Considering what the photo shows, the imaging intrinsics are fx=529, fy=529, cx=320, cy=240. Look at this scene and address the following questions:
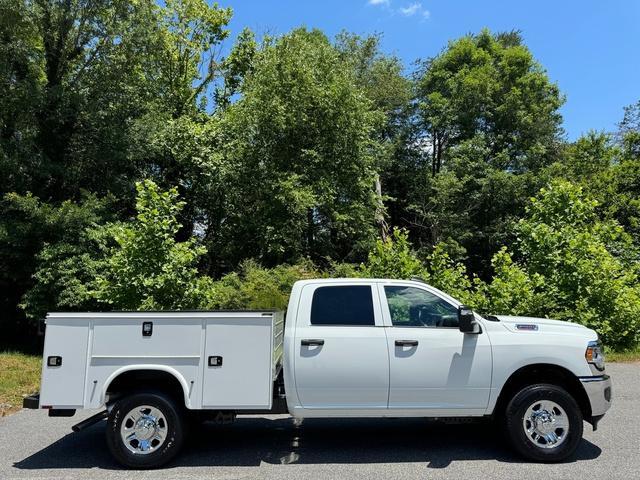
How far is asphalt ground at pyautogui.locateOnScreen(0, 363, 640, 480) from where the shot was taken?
5488 millimetres

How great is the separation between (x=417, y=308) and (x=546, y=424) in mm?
1845

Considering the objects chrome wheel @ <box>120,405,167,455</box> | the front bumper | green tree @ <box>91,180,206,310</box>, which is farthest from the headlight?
green tree @ <box>91,180,206,310</box>

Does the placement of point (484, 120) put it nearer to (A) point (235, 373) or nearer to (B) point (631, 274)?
(B) point (631, 274)

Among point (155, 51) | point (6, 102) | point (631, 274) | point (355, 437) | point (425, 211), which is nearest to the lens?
point (355, 437)

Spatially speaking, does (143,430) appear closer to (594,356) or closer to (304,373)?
(304,373)

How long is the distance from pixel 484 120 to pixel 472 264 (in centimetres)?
784

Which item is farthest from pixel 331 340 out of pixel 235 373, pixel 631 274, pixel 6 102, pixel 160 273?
pixel 6 102

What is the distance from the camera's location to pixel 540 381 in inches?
237

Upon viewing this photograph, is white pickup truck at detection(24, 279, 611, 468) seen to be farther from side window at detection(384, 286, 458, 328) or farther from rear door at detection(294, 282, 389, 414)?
side window at detection(384, 286, 458, 328)

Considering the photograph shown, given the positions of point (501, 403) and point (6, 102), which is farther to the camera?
point (6, 102)

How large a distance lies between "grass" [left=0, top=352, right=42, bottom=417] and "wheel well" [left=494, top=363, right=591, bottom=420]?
7.69 meters

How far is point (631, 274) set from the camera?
14.8m

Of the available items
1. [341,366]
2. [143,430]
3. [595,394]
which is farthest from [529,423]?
[143,430]

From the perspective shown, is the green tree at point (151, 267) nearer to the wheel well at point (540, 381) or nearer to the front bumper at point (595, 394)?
the wheel well at point (540, 381)
